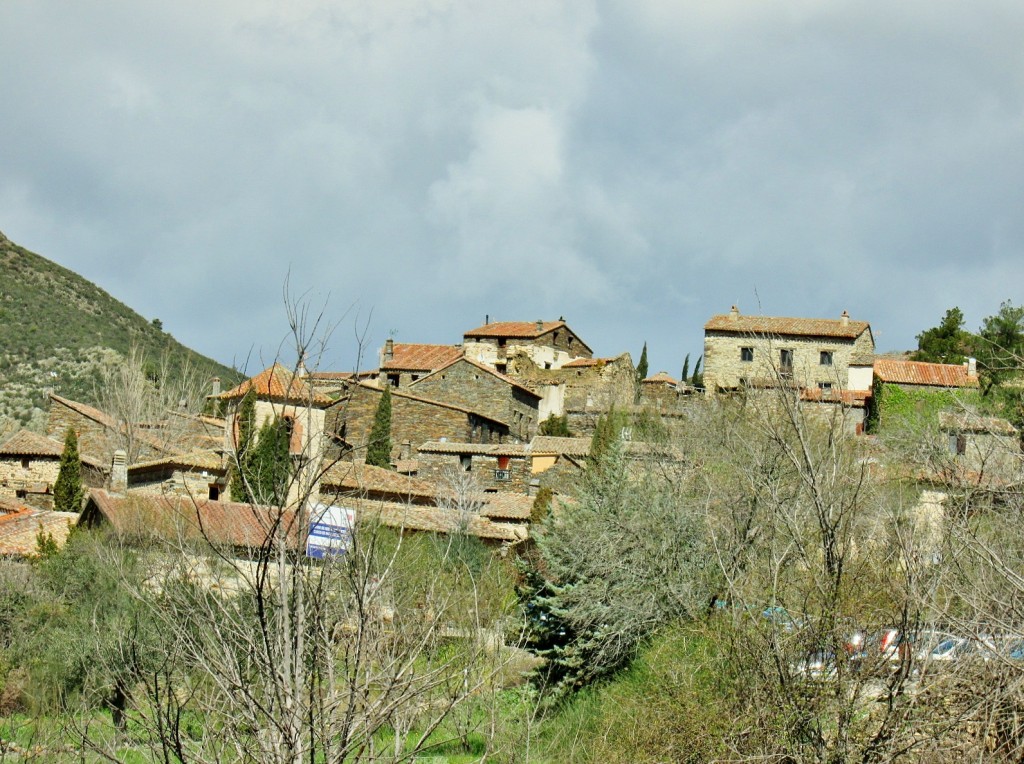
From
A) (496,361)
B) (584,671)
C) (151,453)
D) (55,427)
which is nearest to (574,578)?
(584,671)

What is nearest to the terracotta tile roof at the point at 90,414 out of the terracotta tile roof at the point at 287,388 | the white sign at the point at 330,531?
the white sign at the point at 330,531

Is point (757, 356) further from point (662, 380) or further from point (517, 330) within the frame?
point (517, 330)

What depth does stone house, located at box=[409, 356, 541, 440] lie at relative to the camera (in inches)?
1969

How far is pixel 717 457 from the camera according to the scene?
33062mm

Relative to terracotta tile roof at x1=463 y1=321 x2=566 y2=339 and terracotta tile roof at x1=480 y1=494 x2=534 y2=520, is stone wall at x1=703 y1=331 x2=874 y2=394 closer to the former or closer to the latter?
terracotta tile roof at x1=463 y1=321 x2=566 y2=339

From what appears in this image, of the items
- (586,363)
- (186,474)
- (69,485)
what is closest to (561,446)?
(586,363)

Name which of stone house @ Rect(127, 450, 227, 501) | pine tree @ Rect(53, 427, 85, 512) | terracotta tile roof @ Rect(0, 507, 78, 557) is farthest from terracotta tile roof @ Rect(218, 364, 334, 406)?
pine tree @ Rect(53, 427, 85, 512)

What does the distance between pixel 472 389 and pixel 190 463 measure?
19102mm

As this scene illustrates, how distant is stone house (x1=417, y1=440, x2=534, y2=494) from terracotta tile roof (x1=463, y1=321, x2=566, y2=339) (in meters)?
19.7

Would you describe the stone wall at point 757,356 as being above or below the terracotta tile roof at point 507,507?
above

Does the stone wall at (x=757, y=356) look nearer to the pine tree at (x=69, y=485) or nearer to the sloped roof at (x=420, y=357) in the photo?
the sloped roof at (x=420, y=357)

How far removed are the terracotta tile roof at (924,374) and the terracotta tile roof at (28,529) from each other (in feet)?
99.1

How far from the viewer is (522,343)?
61.2m

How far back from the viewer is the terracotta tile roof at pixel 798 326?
53969 millimetres
